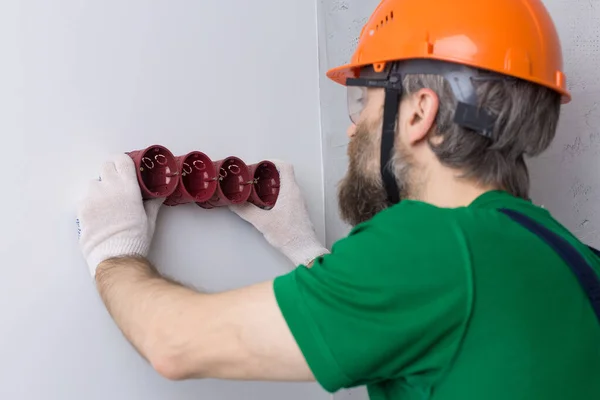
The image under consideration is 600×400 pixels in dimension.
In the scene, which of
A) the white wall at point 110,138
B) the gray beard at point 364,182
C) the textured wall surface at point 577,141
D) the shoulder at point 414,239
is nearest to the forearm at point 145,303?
the white wall at point 110,138

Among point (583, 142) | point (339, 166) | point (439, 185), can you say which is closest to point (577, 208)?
point (583, 142)

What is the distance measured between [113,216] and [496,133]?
0.65m

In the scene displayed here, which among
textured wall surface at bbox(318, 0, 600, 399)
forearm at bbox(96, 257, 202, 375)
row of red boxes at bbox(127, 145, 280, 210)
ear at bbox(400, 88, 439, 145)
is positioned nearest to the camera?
forearm at bbox(96, 257, 202, 375)

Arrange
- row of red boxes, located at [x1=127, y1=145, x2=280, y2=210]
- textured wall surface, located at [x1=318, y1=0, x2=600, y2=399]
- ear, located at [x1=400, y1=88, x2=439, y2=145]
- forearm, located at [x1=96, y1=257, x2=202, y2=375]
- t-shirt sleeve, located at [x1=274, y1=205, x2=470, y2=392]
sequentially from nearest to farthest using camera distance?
t-shirt sleeve, located at [x1=274, y1=205, x2=470, y2=392] → forearm, located at [x1=96, y1=257, x2=202, y2=375] → ear, located at [x1=400, y1=88, x2=439, y2=145] → row of red boxes, located at [x1=127, y1=145, x2=280, y2=210] → textured wall surface, located at [x1=318, y1=0, x2=600, y2=399]

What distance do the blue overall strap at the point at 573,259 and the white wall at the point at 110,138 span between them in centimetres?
68

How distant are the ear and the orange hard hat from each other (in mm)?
62

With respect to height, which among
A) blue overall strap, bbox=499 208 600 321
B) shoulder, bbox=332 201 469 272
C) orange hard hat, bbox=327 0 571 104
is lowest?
blue overall strap, bbox=499 208 600 321

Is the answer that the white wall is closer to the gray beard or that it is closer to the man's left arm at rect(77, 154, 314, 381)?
the man's left arm at rect(77, 154, 314, 381)

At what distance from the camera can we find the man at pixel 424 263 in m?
0.78

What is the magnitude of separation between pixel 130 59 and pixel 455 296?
2.57 feet

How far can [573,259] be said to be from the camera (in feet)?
2.84

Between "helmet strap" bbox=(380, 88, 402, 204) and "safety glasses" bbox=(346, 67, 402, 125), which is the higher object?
"safety glasses" bbox=(346, 67, 402, 125)

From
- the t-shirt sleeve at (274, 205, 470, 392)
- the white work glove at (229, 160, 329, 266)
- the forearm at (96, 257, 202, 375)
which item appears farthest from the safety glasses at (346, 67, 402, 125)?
the forearm at (96, 257, 202, 375)

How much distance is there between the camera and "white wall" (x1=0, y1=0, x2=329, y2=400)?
3.43ft
